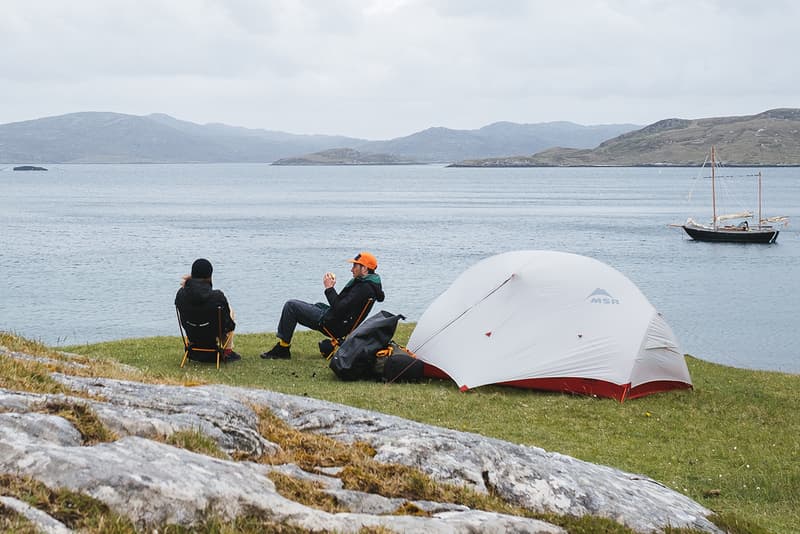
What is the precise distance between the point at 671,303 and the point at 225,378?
33.6 m

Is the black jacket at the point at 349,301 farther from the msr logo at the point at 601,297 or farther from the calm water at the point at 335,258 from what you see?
the calm water at the point at 335,258

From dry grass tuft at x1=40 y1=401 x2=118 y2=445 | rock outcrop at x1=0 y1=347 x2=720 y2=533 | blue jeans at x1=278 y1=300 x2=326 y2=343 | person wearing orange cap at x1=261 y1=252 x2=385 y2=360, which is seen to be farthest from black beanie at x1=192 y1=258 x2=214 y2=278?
dry grass tuft at x1=40 y1=401 x2=118 y2=445

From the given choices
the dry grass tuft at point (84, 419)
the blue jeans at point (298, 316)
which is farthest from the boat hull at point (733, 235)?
the dry grass tuft at point (84, 419)

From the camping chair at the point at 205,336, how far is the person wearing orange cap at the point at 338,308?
1180 mm

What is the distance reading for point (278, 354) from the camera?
690 inches

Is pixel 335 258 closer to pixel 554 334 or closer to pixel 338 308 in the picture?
pixel 338 308

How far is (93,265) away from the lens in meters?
53.2

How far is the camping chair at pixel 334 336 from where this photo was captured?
17031 millimetres

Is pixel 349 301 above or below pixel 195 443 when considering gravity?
below

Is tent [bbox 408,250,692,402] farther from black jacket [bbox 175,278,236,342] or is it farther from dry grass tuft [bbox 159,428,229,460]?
dry grass tuft [bbox 159,428,229,460]

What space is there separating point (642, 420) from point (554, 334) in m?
2.32

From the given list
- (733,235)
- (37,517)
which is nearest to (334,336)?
(37,517)

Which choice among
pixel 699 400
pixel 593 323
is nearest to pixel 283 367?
pixel 593 323

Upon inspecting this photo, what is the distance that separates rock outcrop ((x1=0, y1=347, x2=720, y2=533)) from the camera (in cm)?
497
